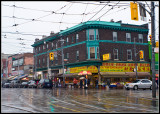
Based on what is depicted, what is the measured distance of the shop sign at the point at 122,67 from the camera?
4387 centimetres

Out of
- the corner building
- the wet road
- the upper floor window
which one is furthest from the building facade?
the wet road

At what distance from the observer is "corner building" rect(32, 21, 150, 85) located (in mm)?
43688

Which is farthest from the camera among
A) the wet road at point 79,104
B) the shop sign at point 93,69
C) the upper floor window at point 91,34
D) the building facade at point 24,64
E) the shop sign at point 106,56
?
the building facade at point 24,64

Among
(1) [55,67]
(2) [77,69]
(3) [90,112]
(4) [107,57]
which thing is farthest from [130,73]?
(3) [90,112]

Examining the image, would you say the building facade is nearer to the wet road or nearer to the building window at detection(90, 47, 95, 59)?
the building window at detection(90, 47, 95, 59)

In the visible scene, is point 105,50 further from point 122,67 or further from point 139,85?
point 139,85

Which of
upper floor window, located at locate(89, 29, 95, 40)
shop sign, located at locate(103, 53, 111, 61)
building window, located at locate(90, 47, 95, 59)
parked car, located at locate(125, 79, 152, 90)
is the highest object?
upper floor window, located at locate(89, 29, 95, 40)

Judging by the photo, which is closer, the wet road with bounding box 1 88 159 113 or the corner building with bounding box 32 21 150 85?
the wet road with bounding box 1 88 159 113

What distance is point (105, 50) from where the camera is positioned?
4431 cm

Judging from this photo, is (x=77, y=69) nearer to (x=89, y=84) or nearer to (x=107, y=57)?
(x=89, y=84)

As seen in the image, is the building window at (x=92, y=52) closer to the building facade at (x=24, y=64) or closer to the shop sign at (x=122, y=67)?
the shop sign at (x=122, y=67)

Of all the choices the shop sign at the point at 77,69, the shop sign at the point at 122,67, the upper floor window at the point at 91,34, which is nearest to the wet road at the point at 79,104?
the shop sign at the point at 122,67

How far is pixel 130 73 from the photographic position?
149ft

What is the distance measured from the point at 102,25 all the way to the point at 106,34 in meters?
2.02
